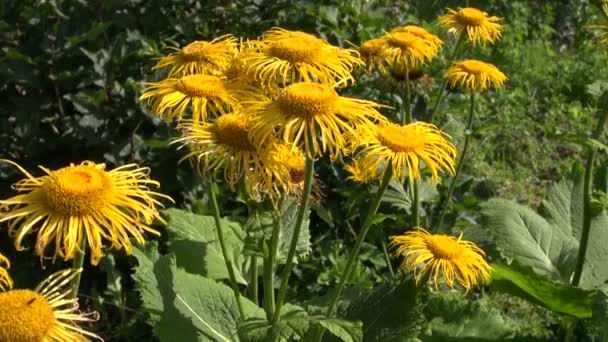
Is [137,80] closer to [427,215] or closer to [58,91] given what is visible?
[58,91]

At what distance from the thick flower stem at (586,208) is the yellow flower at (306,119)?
120cm

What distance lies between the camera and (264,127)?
1.81 meters

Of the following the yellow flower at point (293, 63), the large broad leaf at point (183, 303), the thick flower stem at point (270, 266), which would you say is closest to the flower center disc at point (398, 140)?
the yellow flower at point (293, 63)

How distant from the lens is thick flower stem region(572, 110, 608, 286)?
2.78 meters

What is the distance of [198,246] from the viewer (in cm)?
271

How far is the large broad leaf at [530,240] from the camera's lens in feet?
10.1

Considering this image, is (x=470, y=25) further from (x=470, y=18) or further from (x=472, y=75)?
(x=472, y=75)

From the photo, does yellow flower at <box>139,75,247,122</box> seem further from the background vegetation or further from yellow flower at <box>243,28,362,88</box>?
the background vegetation

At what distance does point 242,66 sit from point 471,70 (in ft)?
4.20

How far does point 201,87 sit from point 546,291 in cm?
140

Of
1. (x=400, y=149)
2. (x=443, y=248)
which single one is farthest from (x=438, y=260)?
(x=400, y=149)

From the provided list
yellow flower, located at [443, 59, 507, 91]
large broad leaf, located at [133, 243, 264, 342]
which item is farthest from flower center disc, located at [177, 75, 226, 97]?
yellow flower, located at [443, 59, 507, 91]

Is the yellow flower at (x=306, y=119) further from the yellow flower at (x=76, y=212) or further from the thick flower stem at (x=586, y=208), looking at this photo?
the thick flower stem at (x=586, y=208)

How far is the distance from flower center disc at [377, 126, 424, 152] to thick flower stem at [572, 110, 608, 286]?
0.92 metres
